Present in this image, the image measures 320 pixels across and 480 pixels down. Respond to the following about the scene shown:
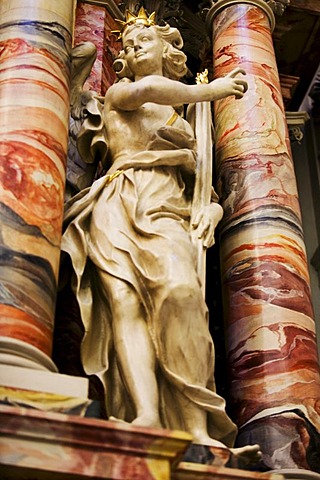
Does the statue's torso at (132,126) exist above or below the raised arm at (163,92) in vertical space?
below

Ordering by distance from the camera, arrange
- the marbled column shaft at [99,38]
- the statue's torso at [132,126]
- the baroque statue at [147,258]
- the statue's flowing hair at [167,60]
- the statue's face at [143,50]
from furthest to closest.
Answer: the marbled column shaft at [99,38], the statue's flowing hair at [167,60], the statue's face at [143,50], the statue's torso at [132,126], the baroque statue at [147,258]

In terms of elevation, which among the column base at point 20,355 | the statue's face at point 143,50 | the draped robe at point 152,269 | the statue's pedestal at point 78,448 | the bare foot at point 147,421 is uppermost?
the statue's face at point 143,50

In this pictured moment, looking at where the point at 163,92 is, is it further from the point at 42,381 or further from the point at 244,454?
the point at 244,454

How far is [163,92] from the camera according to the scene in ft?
16.4

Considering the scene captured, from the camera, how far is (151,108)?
5.19 m

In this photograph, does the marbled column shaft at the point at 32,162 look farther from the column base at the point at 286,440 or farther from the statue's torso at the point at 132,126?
the column base at the point at 286,440

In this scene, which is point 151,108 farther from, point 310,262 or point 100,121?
point 310,262

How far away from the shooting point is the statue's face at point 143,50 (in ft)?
17.7

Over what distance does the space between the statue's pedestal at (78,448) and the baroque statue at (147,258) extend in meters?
0.60

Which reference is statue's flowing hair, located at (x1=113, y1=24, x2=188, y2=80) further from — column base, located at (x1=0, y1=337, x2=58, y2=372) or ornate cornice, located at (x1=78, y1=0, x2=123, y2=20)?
column base, located at (x1=0, y1=337, x2=58, y2=372)

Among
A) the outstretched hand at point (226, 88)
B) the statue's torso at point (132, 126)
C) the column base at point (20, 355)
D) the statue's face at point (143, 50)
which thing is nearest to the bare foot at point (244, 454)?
the column base at point (20, 355)

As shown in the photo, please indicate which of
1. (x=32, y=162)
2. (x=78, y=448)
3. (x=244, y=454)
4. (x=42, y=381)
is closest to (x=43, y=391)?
(x=42, y=381)

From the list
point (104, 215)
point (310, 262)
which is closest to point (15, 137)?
point (104, 215)

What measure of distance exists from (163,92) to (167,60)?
60 cm
